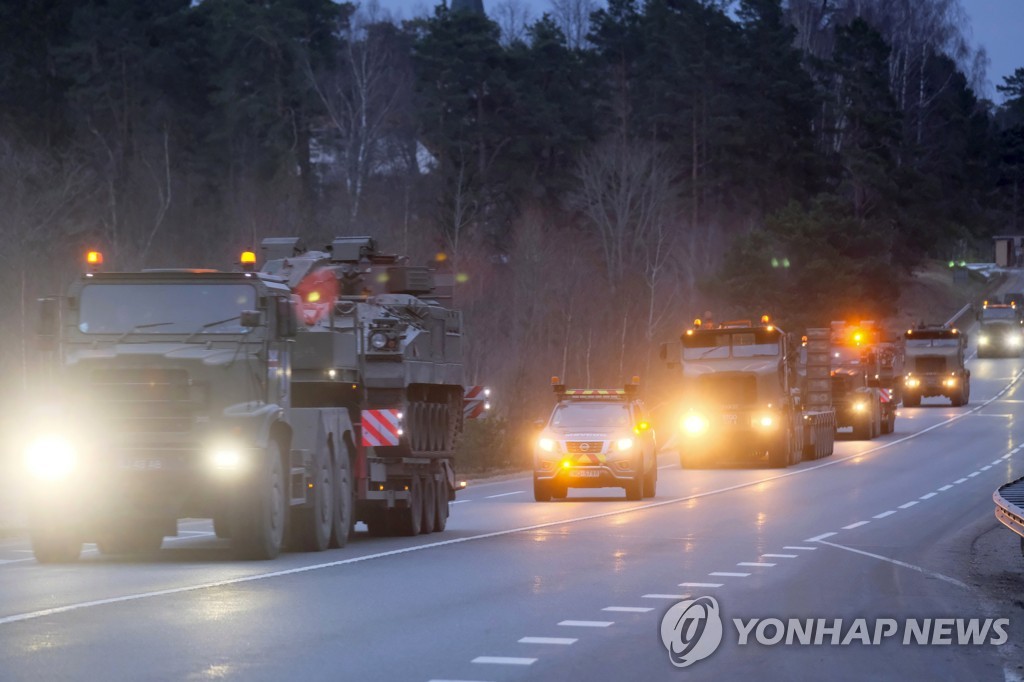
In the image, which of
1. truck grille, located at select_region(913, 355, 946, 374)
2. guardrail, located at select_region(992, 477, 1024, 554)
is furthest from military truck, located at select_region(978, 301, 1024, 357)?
guardrail, located at select_region(992, 477, 1024, 554)

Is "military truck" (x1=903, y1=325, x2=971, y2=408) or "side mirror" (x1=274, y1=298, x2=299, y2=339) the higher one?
"military truck" (x1=903, y1=325, x2=971, y2=408)

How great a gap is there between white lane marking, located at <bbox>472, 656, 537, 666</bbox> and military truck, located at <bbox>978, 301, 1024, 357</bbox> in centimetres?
9882

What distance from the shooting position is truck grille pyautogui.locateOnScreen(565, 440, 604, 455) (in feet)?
103

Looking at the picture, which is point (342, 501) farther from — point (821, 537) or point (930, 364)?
point (930, 364)

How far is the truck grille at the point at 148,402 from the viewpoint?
1820 cm

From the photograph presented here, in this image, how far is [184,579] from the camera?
16.4m

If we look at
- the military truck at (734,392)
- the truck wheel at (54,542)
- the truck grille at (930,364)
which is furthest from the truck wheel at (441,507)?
the truck grille at (930,364)

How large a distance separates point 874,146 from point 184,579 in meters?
98.1

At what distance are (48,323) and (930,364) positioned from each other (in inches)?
2540

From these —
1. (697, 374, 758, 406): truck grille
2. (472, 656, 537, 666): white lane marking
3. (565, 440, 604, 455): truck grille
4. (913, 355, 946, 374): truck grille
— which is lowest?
(472, 656, 537, 666): white lane marking

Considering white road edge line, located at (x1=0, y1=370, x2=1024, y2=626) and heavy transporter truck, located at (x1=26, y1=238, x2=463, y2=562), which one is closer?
white road edge line, located at (x1=0, y1=370, x2=1024, y2=626)

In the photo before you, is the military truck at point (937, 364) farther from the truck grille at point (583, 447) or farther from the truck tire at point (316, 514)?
the truck tire at point (316, 514)

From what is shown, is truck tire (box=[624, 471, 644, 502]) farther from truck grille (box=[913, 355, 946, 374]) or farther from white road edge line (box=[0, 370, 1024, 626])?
truck grille (box=[913, 355, 946, 374])

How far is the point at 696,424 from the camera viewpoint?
4509 cm
